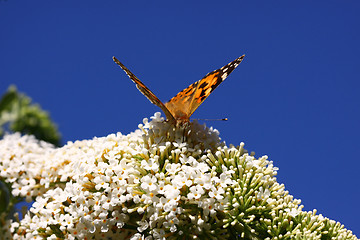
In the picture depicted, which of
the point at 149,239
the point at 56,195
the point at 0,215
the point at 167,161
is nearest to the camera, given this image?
the point at 149,239

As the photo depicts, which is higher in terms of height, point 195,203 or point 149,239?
point 195,203

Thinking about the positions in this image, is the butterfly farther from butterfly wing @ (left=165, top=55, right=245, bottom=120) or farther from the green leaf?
the green leaf

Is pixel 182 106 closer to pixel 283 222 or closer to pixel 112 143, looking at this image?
pixel 112 143

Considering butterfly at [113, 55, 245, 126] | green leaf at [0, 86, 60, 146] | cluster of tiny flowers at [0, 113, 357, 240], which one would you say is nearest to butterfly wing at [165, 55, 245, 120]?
butterfly at [113, 55, 245, 126]

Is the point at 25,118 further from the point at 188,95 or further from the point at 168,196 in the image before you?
the point at 168,196

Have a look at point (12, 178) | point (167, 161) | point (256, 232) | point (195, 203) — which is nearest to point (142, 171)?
point (167, 161)

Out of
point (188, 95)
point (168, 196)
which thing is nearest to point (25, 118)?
point (188, 95)
